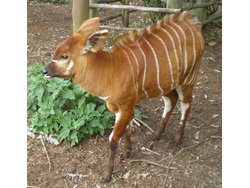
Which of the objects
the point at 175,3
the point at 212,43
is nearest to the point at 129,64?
the point at 175,3

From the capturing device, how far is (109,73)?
281cm

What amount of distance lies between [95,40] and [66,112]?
1.15 m

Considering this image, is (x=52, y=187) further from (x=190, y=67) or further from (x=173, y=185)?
(x=190, y=67)

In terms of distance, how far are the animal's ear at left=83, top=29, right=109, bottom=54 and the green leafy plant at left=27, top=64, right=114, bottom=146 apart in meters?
0.98

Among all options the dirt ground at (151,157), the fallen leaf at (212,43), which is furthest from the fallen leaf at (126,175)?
the fallen leaf at (212,43)

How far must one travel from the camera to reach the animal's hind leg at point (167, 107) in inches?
138

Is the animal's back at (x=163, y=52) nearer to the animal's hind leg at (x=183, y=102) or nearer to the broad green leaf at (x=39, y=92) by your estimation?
the animal's hind leg at (x=183, y=102)

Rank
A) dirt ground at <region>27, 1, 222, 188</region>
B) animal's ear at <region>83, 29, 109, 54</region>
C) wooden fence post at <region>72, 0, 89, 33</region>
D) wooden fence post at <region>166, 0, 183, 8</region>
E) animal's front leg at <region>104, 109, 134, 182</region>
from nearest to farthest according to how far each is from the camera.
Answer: animal's ear at <region>83, 29, 109, 54</region>
animal's front leg at <region>104, 109, 134, 182</region>
dirt ground at <region>27, 1, 222, 188</region>
wooden fence post at <region>72, 0, 89, 33</region>
wooden fence post at <region>166, 0, 183, 8</region>

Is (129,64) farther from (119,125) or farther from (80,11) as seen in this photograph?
(80,11)

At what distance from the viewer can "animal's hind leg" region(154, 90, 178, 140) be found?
3.50 metres

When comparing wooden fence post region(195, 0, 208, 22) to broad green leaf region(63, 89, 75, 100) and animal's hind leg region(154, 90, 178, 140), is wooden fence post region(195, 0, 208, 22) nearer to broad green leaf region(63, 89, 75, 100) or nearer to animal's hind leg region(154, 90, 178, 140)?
animal's hind leg region(154, 90, 178, 140)

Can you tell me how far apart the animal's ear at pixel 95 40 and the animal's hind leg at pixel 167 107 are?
1104 mm

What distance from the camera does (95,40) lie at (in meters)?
2.60

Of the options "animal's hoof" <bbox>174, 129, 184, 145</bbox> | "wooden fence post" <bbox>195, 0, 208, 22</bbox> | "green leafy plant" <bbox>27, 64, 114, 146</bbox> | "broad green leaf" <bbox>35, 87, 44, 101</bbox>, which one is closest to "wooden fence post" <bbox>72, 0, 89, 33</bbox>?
"green leafy plant" <bbox>27, 64, 114, 146</bbox>
